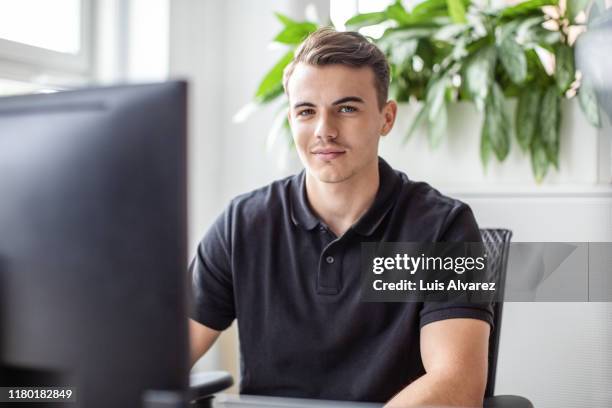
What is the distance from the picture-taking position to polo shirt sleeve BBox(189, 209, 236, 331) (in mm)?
1541

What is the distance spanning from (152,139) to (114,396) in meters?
0.24

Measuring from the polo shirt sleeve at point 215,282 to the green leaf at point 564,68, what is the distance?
3.91ft

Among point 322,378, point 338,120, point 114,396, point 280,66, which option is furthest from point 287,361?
point 280,66

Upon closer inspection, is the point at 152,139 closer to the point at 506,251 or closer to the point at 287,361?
the point at 287,361

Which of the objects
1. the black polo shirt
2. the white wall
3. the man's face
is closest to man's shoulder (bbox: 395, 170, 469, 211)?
the black polo shirt

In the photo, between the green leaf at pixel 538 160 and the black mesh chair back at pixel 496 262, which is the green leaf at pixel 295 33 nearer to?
the green leaf at pixel 538 160

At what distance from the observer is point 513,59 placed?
220 cm

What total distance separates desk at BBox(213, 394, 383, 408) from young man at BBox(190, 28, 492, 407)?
458 millimetres

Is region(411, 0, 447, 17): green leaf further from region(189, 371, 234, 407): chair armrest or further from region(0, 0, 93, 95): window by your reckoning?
region(189, 371, 234, 407): chair armrest

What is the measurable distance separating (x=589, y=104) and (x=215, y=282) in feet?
4.17

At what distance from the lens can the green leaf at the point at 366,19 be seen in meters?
2.47

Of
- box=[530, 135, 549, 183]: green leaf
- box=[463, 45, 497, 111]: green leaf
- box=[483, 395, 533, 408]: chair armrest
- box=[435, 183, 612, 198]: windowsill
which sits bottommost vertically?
box=[483, 395, 533, 408]: chair armrest

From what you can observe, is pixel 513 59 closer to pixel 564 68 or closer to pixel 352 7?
pixel 564 68

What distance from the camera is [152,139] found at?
2.17 feet
